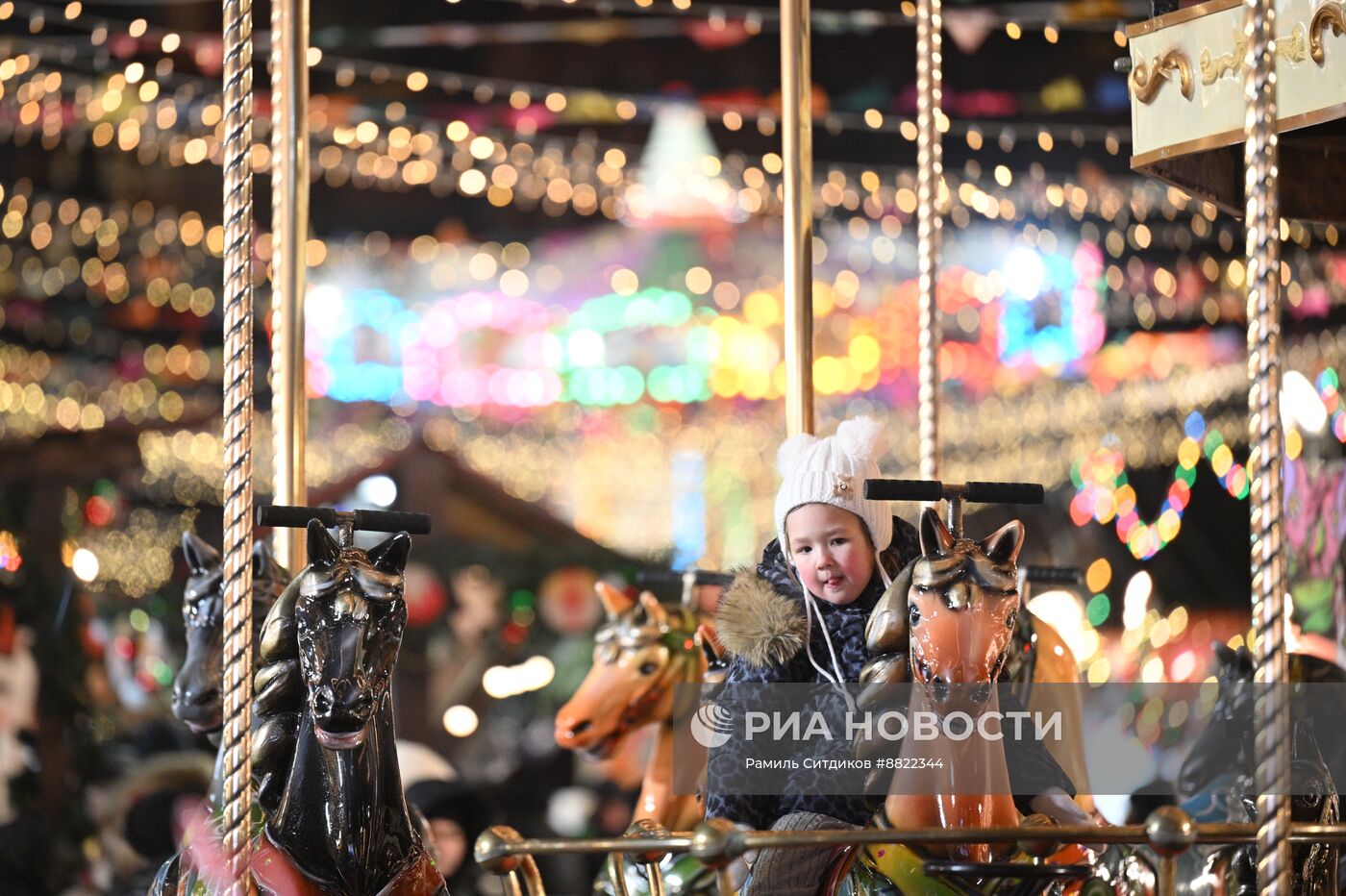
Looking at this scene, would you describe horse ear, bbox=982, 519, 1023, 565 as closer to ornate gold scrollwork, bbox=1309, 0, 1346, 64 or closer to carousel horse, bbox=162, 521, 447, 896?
carousel horse, bbox=162, 521, 447, 896

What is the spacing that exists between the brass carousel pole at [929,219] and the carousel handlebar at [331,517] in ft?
4.13

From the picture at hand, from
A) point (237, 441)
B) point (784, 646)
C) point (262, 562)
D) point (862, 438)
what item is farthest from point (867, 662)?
point (262, 562)

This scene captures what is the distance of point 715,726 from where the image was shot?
110 inches

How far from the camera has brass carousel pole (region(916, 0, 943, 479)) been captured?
3.38 metres

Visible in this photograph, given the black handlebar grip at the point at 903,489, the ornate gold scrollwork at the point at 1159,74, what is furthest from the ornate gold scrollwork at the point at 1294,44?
the black handlebar grip at the point at 903,489

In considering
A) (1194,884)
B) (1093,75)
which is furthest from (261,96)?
(1194,884)

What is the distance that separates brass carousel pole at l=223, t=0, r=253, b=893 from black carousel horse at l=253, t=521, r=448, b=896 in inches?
9.4

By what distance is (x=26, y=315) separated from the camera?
856 cm

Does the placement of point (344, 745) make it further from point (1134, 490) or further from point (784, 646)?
point (1134, 490)

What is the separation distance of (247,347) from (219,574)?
1397 millimetres

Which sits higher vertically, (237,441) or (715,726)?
(237,441)

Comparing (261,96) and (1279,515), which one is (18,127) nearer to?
(261,96)

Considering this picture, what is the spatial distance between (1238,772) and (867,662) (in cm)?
100

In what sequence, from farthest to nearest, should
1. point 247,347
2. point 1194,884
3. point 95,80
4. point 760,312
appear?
point 760,312 < point 95,80 < point 1194,884 < point 247,347
